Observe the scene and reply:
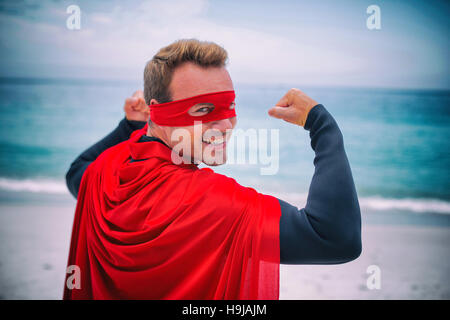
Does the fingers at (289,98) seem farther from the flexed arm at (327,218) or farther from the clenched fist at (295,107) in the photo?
the flexed arm at (327,218)

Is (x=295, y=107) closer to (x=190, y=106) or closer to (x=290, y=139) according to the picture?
(x=190, y=106)

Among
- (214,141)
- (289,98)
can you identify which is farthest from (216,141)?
(289,98)

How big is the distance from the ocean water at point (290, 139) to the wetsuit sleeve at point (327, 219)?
306 cm

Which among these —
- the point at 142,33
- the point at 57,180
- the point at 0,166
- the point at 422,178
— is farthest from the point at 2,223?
the point at 422,178

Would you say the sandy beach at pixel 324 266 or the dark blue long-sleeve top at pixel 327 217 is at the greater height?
the dark blue long-sleeve top at pixel 327 217

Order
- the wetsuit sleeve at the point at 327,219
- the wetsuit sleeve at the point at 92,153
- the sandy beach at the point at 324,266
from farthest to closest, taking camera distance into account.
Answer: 1. the sandy beach at the point at 324,266
2. the wetsuit sleeve at the point at 92,153
3. the wetsuit sleeve at the point at 327,219

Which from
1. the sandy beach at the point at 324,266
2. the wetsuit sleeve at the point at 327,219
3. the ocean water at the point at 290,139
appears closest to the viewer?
the wetsuit sleeve at the point at 327,219

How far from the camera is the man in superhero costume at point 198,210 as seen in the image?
0.80m

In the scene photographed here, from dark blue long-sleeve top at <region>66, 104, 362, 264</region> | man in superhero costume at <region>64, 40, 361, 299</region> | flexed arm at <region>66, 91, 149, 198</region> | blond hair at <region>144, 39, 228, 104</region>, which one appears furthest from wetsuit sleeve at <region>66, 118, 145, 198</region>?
dark blue long-sleeve top at <region>66, 104, 362, 264</region>

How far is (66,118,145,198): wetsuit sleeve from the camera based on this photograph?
123 centimetres

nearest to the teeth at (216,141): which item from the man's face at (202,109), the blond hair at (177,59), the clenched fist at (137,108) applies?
the man's face at (202,109)

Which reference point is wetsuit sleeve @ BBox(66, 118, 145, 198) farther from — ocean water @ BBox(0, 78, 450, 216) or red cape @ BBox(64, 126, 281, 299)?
ocean water @ BBox(0, 78, 450, 216)

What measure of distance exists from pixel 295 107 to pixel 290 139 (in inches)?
246

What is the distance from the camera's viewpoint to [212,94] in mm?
918
